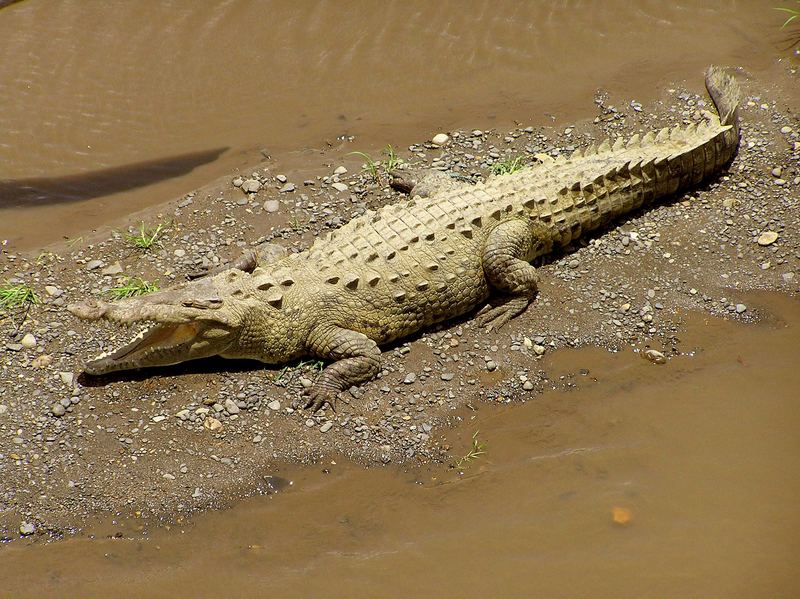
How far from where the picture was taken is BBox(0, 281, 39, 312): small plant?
6.55 meters

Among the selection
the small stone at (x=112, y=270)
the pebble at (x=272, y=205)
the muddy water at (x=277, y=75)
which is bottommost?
the small stone at (x=112, y=270)

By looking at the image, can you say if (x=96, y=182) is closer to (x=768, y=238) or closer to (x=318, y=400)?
(x=318, y=400)

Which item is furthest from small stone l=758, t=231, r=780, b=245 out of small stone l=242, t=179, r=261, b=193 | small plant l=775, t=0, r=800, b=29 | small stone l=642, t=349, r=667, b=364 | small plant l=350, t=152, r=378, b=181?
small stone l=242, t=179, r=261, b=193

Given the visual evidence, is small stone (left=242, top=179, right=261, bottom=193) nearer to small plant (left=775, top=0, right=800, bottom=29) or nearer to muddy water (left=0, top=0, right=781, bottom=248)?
muddy water (left=0, top=0, right=781, bottom=248)

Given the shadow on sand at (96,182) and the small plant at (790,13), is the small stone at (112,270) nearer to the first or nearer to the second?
the shadow on sand at (96,182)

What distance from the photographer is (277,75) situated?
862cm

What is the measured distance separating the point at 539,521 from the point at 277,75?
568 centimetres

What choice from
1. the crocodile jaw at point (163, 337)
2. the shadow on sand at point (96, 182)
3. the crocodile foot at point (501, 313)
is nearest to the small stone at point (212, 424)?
the crocodile jaw at point (163, 337)

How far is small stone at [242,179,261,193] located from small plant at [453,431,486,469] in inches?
131

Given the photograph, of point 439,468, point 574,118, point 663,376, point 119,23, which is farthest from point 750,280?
point 119,23

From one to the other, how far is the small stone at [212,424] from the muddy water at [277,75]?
259 cm

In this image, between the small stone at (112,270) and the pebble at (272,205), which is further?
the pebble at (272,205)

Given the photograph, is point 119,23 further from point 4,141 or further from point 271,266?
point 271,266

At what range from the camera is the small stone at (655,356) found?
247 inches
